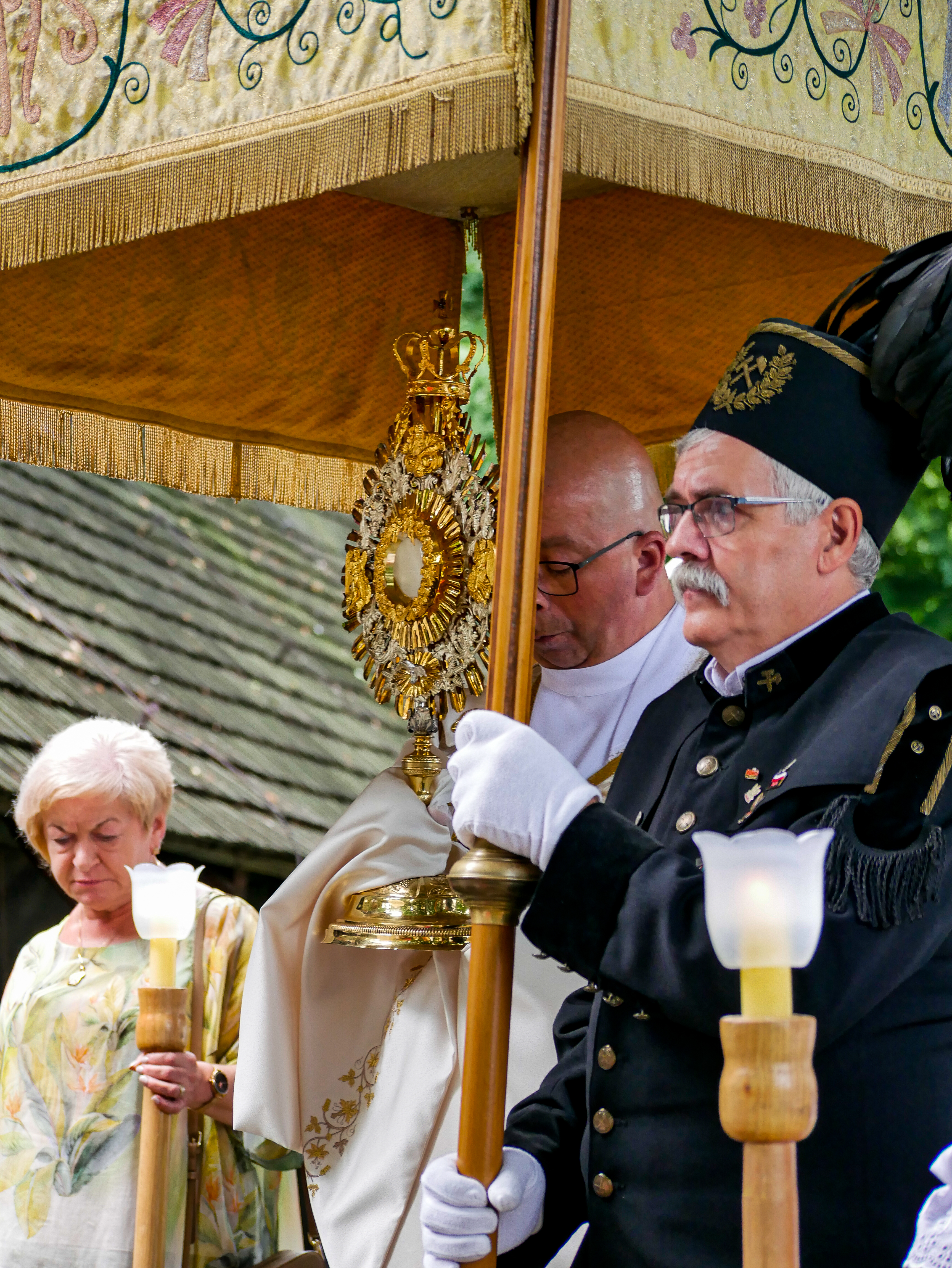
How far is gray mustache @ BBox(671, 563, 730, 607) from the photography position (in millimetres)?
2170

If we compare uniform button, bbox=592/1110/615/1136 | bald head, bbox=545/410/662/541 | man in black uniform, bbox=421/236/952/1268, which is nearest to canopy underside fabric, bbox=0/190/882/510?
bald head, bbox=545/410/662/541

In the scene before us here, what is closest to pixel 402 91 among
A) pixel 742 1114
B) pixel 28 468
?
pixel 742 1114

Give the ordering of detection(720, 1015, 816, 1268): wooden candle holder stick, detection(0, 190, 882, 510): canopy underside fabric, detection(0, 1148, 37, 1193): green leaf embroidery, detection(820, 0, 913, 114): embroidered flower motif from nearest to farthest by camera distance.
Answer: detection(720, 1015, 816, 1268): wooden candle holder stick < detection(820, 0, 913, 114): embroidered flower motif < detection(0, 190, 882, 510): canopy underside fabric < detection(0, 1148, 37, 1193): green leaf embroidery

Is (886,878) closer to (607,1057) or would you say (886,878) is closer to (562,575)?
(607,1057)

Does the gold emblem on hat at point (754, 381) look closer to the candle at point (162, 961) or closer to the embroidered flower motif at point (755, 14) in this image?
the embroidered flower motif at point (755, 14)

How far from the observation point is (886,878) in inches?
71.1

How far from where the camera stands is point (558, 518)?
3094 mm

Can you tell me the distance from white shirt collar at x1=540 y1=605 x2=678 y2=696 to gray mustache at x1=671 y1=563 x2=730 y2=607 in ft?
2.94

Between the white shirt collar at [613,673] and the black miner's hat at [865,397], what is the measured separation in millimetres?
889

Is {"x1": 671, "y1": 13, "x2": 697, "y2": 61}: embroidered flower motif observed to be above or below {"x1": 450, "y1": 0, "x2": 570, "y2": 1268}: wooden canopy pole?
above

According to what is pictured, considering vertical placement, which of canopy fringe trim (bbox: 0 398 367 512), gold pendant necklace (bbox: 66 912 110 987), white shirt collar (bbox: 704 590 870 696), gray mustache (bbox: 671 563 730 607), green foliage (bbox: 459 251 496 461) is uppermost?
green foliage (bbox: 459 251 496 461)

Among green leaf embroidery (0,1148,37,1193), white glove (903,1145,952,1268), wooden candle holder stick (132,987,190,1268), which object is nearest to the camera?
white glove (903,1145,952,1268)

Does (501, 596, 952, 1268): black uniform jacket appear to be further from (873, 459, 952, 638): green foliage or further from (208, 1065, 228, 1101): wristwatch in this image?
(873, 459, 952, 638): green foliage

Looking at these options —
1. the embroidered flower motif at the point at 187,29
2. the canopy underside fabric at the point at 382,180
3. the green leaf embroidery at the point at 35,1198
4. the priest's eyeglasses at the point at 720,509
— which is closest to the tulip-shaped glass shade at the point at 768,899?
the priest's eyeglasses at the point at 720,509
